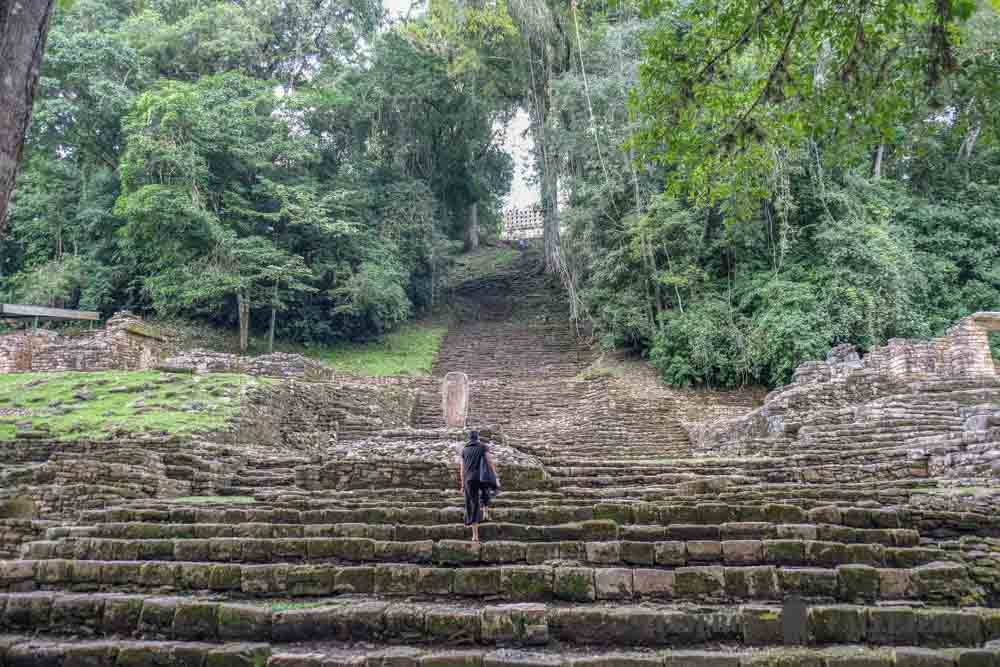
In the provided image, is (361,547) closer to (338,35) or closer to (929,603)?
(929,603)

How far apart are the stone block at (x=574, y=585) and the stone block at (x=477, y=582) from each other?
39 centimetres

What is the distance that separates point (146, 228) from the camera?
18.0 meters

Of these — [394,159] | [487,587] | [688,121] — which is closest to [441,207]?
[394,159]

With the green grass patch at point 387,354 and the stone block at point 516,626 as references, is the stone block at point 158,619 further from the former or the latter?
the green grass patch at point 387,354

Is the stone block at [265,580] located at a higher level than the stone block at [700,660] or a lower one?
higher

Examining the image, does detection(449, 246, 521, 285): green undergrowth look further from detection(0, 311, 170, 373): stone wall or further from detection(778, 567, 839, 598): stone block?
detection(778, 567, 839, 598): stone block

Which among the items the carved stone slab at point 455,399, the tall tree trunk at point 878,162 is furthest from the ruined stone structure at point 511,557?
the tall tree trunk at point 878,162

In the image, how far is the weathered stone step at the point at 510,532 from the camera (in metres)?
5.09

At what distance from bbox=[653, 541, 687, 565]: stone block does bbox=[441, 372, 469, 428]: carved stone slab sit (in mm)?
6619

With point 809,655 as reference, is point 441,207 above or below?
above

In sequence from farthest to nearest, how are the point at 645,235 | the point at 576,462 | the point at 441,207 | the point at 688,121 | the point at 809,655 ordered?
the point at 441,207 → the point at 645,235 → the point at 576,462 → the point at 688,121 → the point at 809,655

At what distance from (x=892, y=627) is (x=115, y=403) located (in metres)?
11.3

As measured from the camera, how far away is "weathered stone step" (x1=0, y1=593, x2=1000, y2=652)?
382 centimetres

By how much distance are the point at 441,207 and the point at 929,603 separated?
978 inches
